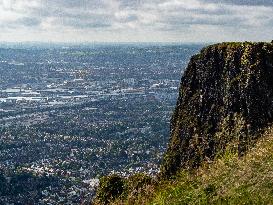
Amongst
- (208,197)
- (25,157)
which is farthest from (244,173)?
(25,157)

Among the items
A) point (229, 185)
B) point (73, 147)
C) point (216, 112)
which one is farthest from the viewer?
point (73, 147)

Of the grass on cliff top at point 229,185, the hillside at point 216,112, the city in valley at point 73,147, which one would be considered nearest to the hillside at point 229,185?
the grass on cliff top at point 229,185

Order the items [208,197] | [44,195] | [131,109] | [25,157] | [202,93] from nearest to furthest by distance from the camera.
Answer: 1. [208,197]
2. [202,93]
3. [44,195]
4. [25,157]
5. [131,109]

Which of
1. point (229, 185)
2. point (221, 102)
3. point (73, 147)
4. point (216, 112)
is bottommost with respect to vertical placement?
point (73, 147)

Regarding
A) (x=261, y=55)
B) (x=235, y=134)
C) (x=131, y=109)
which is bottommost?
(x=131, y=109)

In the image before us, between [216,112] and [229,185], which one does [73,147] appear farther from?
[229,185]

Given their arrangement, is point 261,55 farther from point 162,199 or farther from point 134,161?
point 134,161

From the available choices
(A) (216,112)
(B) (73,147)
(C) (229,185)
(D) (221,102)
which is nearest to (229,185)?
(C) (229,185)

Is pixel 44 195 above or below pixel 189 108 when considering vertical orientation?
below
